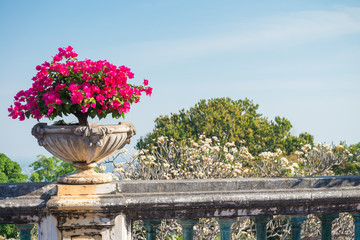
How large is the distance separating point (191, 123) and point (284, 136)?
6.39 meters

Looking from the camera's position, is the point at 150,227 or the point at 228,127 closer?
the point at 150,227

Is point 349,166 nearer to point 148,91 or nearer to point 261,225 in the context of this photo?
point 261,225

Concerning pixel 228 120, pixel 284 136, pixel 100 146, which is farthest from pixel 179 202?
pixel 284 136

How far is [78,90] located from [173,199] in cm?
109

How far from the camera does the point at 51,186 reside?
3.41 meters

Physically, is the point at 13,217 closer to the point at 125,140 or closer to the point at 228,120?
the point at 125,140

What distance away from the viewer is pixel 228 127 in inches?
1142

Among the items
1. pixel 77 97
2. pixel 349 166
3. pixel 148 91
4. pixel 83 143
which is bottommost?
pixel 83 143

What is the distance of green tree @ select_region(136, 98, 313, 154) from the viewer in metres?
28.7

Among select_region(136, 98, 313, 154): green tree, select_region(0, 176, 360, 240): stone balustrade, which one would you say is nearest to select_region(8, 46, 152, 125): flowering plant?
select_region(0, 176, 360, 240): stone balustrade

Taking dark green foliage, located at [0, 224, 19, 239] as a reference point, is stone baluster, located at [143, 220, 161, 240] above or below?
below

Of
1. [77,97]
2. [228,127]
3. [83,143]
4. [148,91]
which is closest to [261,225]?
[148,91]

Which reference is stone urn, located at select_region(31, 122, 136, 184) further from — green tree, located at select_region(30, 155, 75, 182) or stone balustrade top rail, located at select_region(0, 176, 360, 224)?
green tree, located at select_region(30, 155, 75, 182)

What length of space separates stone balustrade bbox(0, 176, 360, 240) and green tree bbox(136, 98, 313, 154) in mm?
24131
